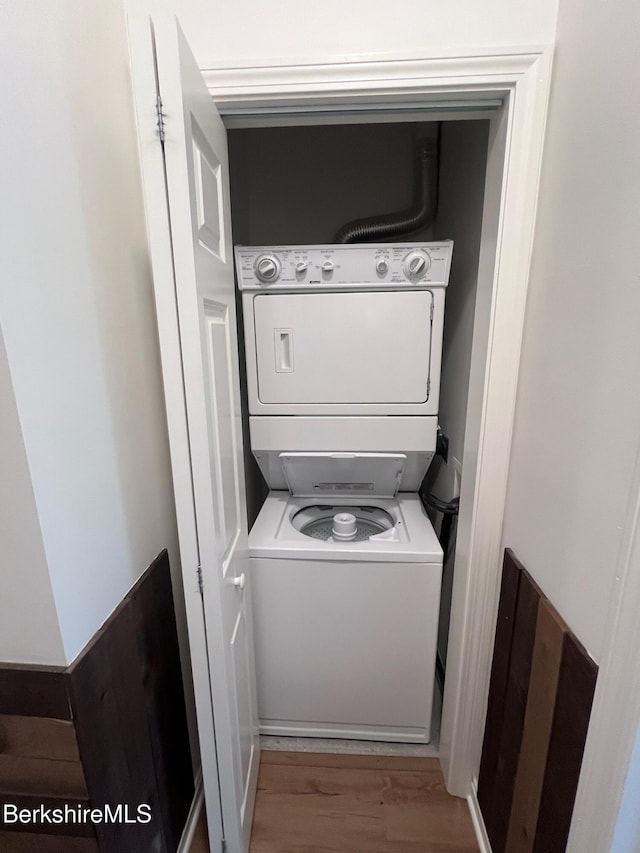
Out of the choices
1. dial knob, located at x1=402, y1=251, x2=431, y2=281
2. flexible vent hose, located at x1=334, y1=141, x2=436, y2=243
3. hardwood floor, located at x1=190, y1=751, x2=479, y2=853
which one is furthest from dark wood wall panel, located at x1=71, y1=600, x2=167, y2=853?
flexible vent hose, located at x1=334, y1=141, x2=436, y2=243

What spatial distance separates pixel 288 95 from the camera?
1021mm

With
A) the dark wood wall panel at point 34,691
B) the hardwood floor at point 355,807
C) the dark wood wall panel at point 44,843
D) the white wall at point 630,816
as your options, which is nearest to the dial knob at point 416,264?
the white wall at point 630,816

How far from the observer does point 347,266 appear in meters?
1.44

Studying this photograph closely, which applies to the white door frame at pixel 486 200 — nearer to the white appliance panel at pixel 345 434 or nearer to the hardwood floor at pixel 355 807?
the white appliance panel at pixel 345 434

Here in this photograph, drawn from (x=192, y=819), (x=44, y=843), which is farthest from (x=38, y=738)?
(x=192, y=819)

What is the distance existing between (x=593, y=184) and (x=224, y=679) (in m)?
1.33

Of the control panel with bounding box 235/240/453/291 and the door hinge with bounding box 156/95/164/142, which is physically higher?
the door hinge with bounding box 156/95/164/142

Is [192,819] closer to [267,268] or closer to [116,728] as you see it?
[116,728]

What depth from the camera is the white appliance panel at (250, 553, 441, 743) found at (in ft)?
4.95

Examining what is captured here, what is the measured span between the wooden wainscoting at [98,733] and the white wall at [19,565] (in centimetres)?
4

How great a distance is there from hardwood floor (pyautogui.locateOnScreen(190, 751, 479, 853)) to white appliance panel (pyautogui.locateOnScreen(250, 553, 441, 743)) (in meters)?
0.10

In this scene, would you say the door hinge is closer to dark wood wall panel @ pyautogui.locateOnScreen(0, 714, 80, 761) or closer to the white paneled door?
the white paneled door

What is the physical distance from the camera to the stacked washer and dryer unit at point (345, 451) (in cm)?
146

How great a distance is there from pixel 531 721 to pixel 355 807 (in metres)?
0.86
